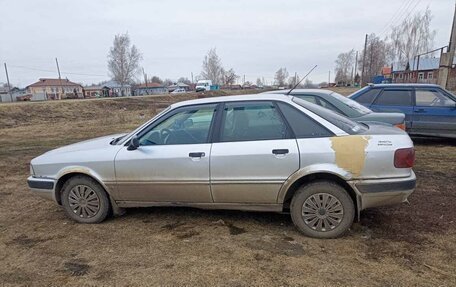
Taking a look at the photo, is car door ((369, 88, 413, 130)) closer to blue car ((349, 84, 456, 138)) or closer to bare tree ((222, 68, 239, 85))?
blue car ((349, 84, 456, 138))

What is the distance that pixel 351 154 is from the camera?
3520 millimetres

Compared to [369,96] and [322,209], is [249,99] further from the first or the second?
[369,96]

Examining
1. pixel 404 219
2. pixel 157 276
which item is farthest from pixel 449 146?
pixel 157 276

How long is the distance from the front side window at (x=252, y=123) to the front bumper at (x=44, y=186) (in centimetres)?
234

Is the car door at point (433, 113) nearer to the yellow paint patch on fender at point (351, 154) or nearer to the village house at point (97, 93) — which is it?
the yellow paint patch on fender at point (351, 154)

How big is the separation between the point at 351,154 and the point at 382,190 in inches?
19.7

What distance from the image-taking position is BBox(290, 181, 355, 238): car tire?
11.9 feet

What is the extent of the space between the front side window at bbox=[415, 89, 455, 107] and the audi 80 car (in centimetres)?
561

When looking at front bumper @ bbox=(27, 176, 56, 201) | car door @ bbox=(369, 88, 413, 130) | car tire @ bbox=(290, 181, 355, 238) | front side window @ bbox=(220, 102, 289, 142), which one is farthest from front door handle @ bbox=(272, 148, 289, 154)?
car door @ bbox=(369, 88, 413, 130)

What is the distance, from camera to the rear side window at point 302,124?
3670 millimetres

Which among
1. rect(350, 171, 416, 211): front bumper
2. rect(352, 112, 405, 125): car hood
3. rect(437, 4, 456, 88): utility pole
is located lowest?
rect(350, 171, 416, 211): front bumper

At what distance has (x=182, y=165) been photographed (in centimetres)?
392

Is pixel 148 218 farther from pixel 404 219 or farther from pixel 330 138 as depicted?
pixel 404 219

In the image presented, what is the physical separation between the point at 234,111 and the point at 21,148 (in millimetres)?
9282
